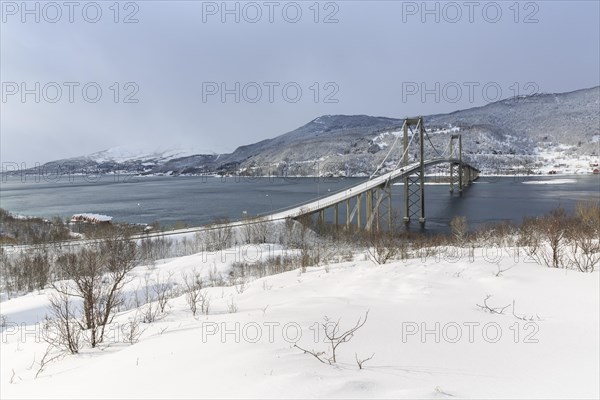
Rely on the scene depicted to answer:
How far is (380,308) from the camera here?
567 centimetres

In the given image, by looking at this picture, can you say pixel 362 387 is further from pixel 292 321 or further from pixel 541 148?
pixel 541 148

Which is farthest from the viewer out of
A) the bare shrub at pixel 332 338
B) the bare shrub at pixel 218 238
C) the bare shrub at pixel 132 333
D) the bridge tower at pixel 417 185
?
the bridge tower at pixel 417 185

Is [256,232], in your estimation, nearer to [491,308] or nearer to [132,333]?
[132,333]

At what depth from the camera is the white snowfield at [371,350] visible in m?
3.26

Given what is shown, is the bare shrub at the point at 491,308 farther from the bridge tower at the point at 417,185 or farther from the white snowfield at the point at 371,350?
the bridge tower at the point at 417,185

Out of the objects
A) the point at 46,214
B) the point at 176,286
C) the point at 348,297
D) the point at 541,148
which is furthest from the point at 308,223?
the point at 541,148

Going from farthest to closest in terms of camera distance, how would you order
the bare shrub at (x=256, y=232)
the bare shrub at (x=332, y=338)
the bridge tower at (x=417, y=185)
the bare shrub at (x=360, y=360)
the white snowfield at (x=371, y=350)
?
the bridge tower at (x=417, y=185) < the bare shrub at (x=256, y=232) < the bare shrub at (x=332, y=338) < the bare shrub at (x=360, y=360) < the white snowfield at (x=371, y=350)

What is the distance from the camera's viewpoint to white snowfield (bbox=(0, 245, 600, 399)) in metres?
3.26

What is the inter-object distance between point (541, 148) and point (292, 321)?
196 meters

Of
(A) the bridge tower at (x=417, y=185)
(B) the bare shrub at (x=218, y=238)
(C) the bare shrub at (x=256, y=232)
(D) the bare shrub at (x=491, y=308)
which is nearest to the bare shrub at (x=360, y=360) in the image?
(D) the bare shrub at (x=491, y=308)

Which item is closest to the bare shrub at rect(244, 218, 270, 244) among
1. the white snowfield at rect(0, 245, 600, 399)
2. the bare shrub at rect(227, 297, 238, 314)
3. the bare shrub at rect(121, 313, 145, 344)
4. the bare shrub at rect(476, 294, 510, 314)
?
the white snowfield at rect(0, 245, 600, 399)

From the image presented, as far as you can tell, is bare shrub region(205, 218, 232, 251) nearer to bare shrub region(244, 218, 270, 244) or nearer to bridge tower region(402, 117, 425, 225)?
bare shrub region(244, 218, 270, 244)

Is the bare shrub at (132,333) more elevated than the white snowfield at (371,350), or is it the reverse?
→ the white snowfield at (371,350)

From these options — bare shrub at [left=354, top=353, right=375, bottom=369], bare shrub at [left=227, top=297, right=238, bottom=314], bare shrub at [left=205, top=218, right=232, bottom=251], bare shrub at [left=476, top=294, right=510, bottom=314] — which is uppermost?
bare shrub at [left=354, top=353, right=375, bottom=369]
